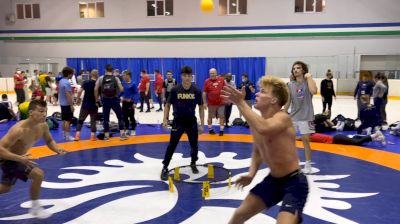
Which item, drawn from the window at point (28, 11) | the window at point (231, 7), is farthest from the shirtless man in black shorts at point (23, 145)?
the window at point (28, 11)

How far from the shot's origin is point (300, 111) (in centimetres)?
649

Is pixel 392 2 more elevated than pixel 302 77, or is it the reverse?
pixel 392 2

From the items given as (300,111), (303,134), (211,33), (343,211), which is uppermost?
(211,33)

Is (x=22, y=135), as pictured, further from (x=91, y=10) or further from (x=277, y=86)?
(x=91, y=10)

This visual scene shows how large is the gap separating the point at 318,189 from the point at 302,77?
197 centimetres

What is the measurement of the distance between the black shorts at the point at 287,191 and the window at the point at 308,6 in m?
22.2

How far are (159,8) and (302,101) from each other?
66.6 feet

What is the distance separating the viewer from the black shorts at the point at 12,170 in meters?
4.36

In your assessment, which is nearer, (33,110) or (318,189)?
(33,110)

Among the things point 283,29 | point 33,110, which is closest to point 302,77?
point 33,110

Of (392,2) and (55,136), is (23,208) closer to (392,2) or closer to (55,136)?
(55,136)

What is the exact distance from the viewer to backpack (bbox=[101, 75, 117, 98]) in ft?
29.9

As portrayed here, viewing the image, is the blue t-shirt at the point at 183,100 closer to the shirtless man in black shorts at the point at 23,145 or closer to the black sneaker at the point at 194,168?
the black sneaker at the point at 194,168

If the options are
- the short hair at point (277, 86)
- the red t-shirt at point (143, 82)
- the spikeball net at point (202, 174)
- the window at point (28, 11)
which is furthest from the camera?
the window at point (28, 11)
